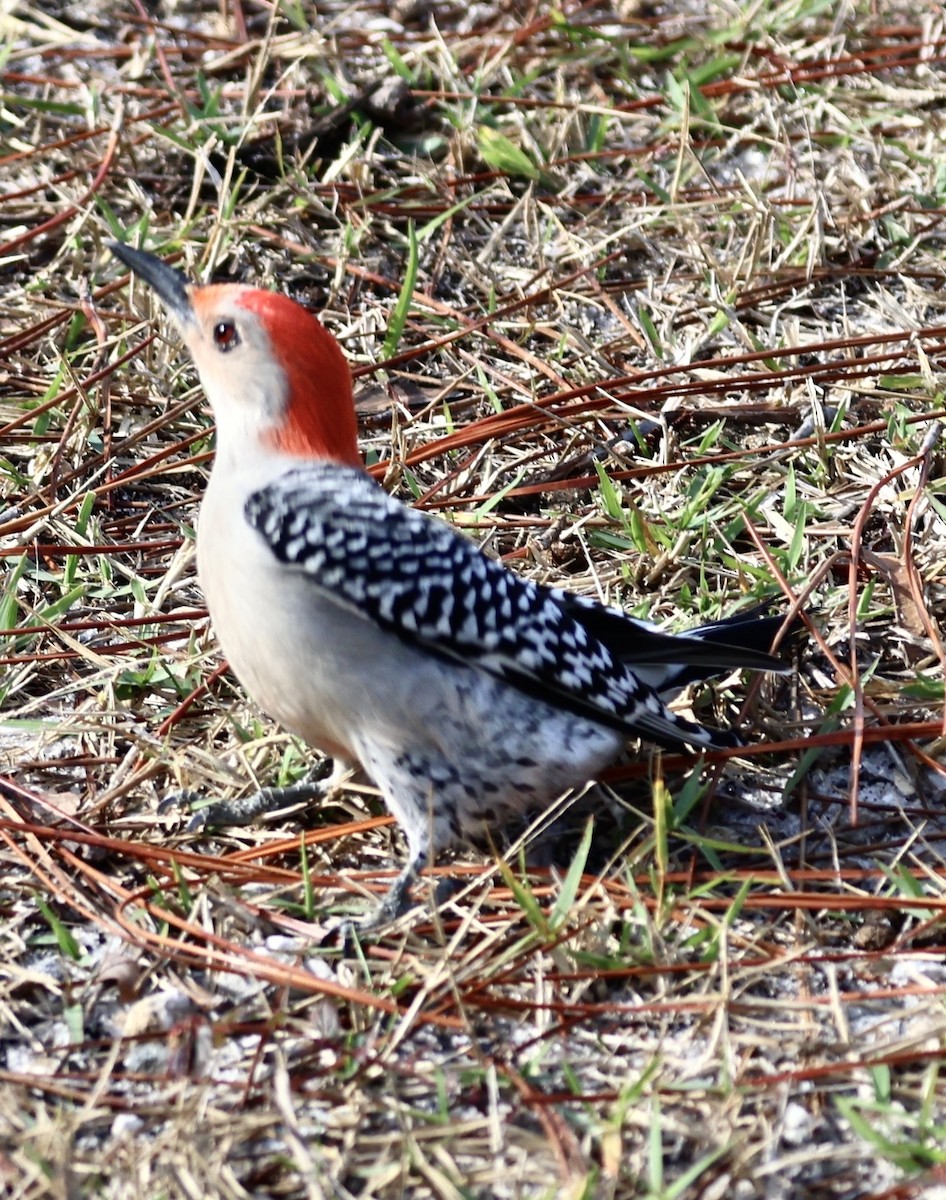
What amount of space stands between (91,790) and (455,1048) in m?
1.15

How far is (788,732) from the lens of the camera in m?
3.52

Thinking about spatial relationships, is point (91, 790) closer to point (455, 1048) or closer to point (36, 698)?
point (36, 698)

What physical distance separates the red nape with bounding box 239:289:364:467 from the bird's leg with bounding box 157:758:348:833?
0.76 m

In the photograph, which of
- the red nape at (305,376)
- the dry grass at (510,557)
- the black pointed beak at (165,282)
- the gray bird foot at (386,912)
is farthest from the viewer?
the black pointed beak at (165,282)

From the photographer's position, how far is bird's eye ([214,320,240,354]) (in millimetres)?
3289

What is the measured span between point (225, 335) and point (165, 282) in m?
0.34

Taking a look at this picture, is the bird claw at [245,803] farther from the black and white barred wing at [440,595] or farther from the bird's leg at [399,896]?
the black and white barred wing at [440,595]

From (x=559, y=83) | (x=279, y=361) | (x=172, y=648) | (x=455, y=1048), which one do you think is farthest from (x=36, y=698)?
(x=559, y=83)

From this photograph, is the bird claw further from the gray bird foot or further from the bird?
the gray bird foot

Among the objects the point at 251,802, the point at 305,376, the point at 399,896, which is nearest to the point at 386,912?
the point at 399,896

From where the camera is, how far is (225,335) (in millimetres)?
3307

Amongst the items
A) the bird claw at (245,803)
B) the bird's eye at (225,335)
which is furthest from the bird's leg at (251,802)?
the bird's eye at (225,335)

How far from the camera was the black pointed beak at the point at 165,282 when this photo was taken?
11.3 ft

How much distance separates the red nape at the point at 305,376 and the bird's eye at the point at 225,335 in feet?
0.20
